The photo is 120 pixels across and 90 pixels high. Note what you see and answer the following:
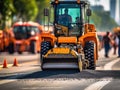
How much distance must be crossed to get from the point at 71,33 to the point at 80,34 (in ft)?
1.21

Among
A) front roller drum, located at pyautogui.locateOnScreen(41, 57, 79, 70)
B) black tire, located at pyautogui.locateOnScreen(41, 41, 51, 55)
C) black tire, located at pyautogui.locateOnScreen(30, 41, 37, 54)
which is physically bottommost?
black tire, located at pyautogui.locateOnScreen(30, 41, 37, 54)

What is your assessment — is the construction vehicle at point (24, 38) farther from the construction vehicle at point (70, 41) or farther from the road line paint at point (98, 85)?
the road line paint at point (98, 85)

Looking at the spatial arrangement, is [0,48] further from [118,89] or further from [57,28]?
[118,89]

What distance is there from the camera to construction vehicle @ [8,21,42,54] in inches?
1799

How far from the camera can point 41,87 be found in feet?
50.6

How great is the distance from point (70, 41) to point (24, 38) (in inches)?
955

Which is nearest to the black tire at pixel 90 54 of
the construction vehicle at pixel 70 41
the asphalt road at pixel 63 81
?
the construction vehicle at pixel 70 41

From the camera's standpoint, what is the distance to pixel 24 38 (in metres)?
46.7

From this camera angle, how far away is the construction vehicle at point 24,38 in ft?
150

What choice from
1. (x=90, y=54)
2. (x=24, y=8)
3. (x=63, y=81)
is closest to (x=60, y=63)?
(x=90, y=54)

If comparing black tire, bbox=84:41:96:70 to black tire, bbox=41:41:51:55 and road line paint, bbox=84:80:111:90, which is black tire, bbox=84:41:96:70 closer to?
black tire, bbox=41:41:51:55

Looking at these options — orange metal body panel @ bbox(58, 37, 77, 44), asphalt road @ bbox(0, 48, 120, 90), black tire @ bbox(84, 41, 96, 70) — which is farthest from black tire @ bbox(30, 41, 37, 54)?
asphalt road @ bbox(0, 48, 120, 90)

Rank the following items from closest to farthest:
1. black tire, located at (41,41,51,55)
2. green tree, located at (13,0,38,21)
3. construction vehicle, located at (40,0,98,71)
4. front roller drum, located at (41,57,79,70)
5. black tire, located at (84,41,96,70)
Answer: front roller drum, located at (41,57,79,70)
construction vehicle, located at (40,0,98,71)
black tire, located at (84,41,96,70)
black tire, located at (41,41,51,55)
green tree, located at (13,0,38,21)

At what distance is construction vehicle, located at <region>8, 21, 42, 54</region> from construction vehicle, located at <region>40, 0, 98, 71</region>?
847 inches
